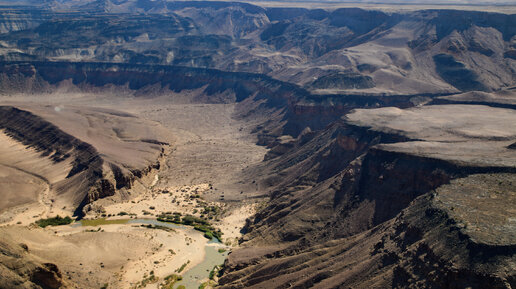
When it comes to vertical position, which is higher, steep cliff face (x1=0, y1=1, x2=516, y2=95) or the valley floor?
steep cliff face (x1=0, y1=1, x2=516, y2=95)

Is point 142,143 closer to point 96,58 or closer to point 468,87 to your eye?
point 468,87

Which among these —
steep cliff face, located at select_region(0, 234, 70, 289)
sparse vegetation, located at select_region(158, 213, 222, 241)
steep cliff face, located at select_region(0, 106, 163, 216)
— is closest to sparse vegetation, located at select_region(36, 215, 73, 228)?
steep cliff face, located at select_region(0, 106, 163, 216)

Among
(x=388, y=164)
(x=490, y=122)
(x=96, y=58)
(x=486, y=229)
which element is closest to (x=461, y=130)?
(x=490, y=122)

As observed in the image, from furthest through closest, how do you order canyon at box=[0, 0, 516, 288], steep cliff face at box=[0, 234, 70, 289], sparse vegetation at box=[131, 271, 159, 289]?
sparse vegetation at box=[131, 271, 159, 289] → canyon at box=[0, 0, 516, 288] → steep cliff face at box=[0, 234, 70, 289]

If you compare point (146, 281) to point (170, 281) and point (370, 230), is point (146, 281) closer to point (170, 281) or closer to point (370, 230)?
point (170, 281)

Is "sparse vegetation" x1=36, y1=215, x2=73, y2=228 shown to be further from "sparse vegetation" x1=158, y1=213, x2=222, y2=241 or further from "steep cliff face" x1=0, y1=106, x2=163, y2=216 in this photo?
"sparse vegetation" x1=158, y1=213, x2=222, y2=241

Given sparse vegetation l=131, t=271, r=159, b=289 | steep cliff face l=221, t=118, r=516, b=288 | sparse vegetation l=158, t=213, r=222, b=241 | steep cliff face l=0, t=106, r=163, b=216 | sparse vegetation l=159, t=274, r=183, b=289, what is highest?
steep cliff face l=221, t=118, r=516, b=288

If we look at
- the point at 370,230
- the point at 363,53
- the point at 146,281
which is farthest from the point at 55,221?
the point at 363,53

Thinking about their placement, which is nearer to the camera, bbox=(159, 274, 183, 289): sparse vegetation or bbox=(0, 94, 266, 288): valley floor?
bbox=(0, 94, 266, 288): valley floor

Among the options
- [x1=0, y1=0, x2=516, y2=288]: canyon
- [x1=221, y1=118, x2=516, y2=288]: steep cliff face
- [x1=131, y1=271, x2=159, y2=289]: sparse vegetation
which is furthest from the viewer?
[x1=131, y1=271, x2=159, y2=289]: sparse vegetation
